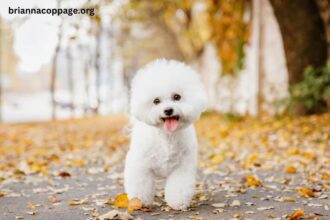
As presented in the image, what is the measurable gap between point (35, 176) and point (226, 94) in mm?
13794

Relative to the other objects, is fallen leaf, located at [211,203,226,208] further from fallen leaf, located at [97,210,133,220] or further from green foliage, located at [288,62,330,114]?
green foliage, located at [288,62,330,114]

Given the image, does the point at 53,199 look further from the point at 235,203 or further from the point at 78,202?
the point at 235,203

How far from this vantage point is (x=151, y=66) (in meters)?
4.59

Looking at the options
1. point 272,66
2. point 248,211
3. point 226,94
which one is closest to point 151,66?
point 248,211

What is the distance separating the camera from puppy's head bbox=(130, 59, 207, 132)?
431 cm

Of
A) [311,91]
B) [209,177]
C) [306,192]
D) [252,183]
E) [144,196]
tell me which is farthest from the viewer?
[311,91]

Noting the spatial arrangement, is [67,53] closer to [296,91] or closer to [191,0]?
[191,0]

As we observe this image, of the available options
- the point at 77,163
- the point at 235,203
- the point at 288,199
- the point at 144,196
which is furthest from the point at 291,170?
the point at 77,163

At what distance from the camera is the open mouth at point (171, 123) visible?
14.4 feet

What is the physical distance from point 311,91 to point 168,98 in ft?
20.8

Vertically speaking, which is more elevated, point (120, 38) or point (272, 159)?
point (120, 38)

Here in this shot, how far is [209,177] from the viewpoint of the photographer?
6.86m

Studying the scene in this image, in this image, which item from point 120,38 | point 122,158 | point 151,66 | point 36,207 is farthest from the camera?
point 120,38

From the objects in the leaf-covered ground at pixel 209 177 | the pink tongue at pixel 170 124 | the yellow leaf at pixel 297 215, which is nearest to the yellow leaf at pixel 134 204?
the leaf-covered ground at pixel 209 177
